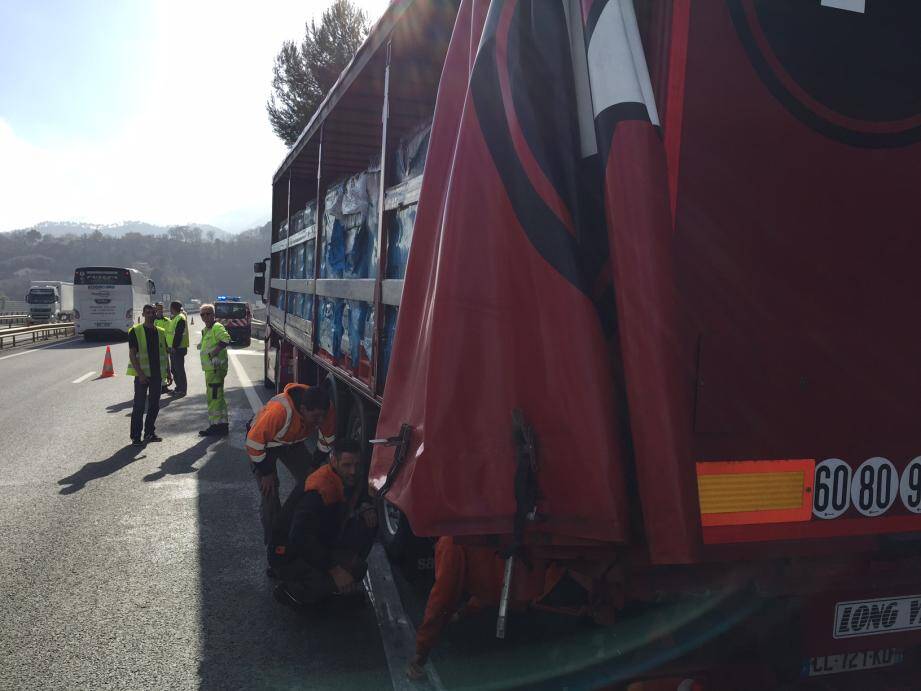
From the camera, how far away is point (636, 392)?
2039 millimetres

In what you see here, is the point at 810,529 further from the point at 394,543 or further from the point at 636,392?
the point at 394,543

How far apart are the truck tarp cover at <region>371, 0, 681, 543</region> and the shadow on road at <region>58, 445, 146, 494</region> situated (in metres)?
5.46

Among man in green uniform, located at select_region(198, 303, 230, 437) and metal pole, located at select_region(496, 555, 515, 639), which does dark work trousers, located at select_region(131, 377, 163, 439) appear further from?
metal pole, located at select_region(496, 555, 515, 639)

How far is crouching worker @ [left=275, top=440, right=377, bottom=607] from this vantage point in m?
3.97

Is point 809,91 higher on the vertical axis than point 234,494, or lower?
higher

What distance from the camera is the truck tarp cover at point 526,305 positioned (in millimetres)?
2102

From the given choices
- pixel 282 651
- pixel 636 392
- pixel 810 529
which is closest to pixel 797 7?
pixel 636 392

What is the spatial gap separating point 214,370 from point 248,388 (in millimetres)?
5040

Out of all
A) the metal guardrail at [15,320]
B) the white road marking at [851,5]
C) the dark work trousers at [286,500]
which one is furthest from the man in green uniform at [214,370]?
the metal guardrail at [15,320]

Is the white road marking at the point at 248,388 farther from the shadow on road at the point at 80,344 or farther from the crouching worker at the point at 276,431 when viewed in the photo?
the shadow on road at the point at 80,344

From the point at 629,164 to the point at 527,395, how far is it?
755mm

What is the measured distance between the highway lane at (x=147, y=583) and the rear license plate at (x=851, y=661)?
185 cm

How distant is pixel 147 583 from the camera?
4.34m

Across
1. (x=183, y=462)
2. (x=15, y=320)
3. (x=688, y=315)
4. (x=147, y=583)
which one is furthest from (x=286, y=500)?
(x=15, y=320)
